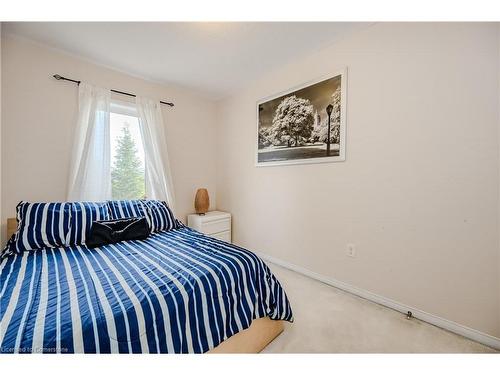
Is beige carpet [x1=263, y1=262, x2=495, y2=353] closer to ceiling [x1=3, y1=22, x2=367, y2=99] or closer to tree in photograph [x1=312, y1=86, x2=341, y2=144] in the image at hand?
tree in photograph [x1=312, y1=86, x2=341, y2=144]

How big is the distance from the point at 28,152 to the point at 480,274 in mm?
3790

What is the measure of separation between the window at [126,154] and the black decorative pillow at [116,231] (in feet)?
2.60

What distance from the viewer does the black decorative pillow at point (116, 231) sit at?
1735 millimetres

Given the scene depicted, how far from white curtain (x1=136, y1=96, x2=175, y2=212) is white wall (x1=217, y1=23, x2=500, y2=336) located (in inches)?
65.4

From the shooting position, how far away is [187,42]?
6.56 feet

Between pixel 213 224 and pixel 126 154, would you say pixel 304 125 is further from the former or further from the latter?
pixel 126 154

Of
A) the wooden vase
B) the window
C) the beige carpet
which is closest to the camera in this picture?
the beige carpet

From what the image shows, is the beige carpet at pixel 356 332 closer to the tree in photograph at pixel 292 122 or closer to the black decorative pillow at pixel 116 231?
the black decorative pillow at pixel 116 231

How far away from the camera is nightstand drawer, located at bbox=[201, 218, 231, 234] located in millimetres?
2912

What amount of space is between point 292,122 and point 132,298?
7.22ft

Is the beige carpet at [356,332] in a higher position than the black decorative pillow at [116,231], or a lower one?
lower

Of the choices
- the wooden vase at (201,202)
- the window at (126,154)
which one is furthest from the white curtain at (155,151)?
the wooden vase at (201,202)

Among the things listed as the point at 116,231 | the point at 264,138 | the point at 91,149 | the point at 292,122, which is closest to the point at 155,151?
the point at 91,149

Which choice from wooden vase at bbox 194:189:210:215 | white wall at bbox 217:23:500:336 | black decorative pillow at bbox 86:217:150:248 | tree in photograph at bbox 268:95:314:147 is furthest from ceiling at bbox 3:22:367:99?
black decorative pillow at bbox 86:217:150:248
